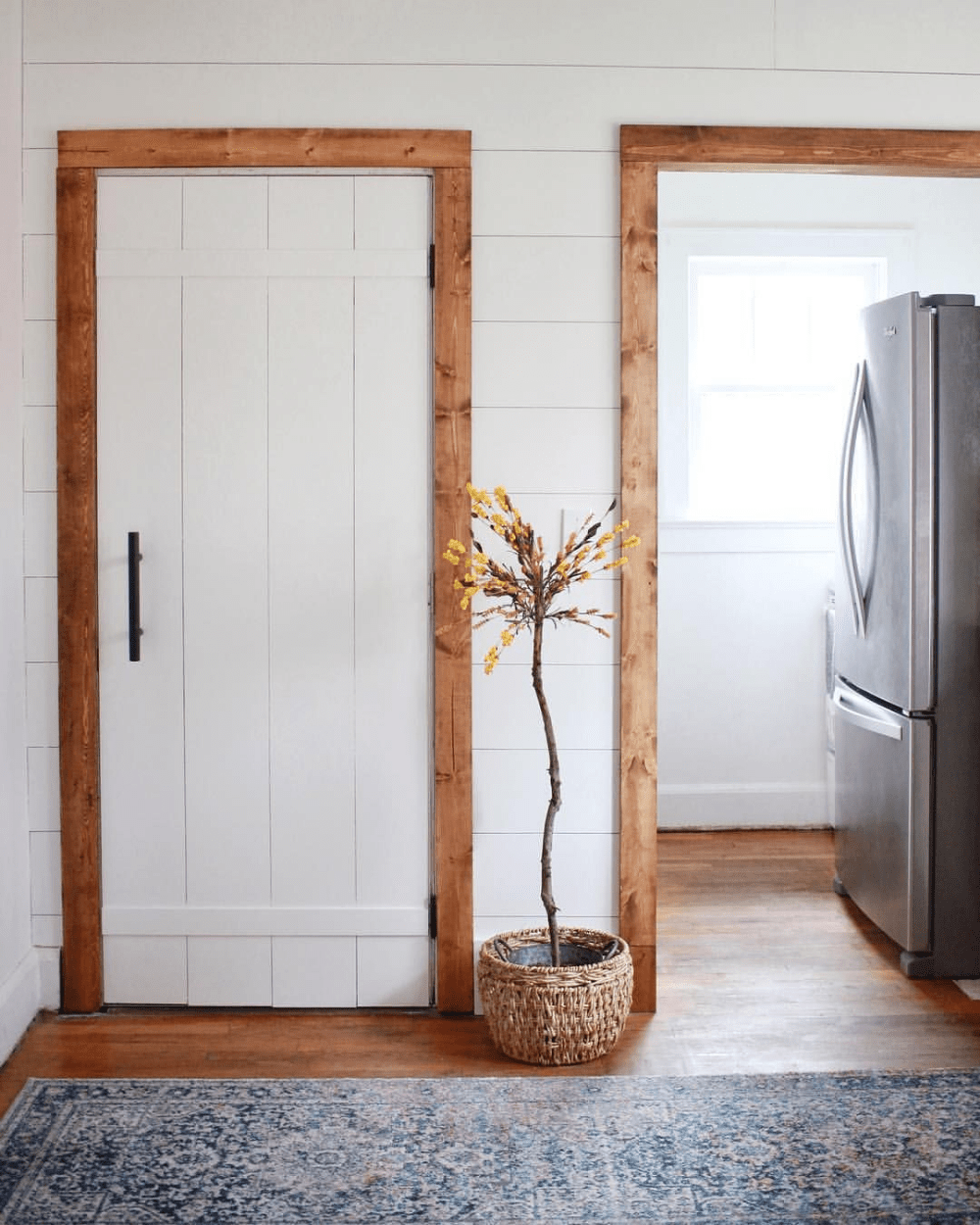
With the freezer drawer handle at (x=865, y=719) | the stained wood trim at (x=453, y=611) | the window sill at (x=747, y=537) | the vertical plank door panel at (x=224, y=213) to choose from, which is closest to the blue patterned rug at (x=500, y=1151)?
the stained wood trim at (x=453, y=611)

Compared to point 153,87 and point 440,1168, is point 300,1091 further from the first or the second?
point 153,87

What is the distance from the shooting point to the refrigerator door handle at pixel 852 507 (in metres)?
3.50

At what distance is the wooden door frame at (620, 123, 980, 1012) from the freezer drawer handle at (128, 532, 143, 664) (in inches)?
45.4

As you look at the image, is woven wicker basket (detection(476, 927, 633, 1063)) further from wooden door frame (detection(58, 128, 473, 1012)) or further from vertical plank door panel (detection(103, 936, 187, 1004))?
vertical plank door panel (detection(103, 936, 187, 1004))

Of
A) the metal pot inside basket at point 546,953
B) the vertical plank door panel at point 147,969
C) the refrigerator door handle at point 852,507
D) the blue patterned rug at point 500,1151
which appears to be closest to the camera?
the blue patterned rug at point 500,1151

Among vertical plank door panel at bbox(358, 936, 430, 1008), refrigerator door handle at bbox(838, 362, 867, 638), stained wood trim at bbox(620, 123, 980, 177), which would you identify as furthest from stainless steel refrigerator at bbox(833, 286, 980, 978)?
vertical plank door panel at bbox(358, 936, 430, 1008)

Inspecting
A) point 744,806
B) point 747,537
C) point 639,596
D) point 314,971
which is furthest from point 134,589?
point 744,806

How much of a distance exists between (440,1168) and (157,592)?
145 cm

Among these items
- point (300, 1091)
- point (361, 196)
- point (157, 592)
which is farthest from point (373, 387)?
point (300, 1091)

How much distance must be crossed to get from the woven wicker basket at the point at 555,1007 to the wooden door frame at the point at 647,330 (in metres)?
0.31

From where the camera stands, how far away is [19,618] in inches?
115

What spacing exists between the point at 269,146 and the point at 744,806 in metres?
2.96

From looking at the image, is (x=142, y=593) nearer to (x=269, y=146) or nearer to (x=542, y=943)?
(x=269, y=146)

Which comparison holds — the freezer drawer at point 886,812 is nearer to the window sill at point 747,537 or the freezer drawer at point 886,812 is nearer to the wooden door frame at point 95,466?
the window sill at point 747,537
